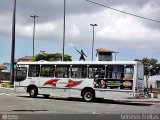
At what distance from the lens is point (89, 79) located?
28703mm

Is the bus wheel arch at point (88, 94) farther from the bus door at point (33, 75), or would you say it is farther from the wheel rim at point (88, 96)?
the bus door at point (33, 75)

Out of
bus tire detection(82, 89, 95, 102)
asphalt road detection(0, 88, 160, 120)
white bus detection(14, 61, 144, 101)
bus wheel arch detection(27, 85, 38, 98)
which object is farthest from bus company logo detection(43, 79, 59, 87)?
asphalt road detection(0, 88, 160, 120)

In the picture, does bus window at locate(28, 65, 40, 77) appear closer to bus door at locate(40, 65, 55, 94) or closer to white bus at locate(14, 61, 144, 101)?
white bus at locate(14, 61, 144, 101)

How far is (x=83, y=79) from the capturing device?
95.0ft

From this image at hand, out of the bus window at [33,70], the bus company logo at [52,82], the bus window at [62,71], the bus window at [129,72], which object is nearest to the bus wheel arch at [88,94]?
the bus window at [62,71]

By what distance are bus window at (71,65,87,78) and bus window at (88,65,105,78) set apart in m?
0.41

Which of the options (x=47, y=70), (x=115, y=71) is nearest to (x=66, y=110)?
(x=115, y=71)

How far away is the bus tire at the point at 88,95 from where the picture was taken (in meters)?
28.7

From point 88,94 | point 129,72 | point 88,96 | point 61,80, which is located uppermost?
point 129,72

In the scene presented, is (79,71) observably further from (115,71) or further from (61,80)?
(115,71)

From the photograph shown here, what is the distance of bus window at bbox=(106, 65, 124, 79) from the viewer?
2728 centimetres

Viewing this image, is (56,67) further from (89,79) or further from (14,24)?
(14,24)

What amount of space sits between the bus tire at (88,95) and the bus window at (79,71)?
1.06 m

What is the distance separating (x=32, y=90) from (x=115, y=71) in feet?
24.0
